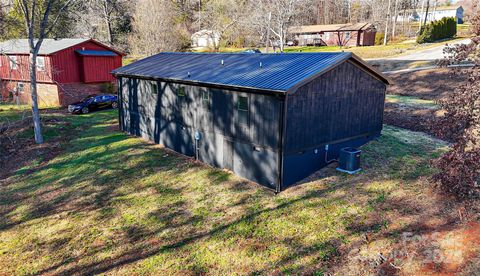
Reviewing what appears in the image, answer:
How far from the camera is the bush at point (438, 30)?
5194 cm

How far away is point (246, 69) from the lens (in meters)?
17.2

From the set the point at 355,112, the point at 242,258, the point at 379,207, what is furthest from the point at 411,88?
the point at 242,258

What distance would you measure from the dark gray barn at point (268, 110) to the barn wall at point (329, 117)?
0.14ft

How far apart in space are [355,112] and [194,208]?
9.32m

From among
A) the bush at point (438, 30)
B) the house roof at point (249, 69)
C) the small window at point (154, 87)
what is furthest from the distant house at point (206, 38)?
the small window at point (154, 87)

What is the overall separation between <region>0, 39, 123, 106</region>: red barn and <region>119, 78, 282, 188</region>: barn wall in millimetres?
12966

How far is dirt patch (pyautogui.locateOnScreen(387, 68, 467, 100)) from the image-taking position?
28203mm

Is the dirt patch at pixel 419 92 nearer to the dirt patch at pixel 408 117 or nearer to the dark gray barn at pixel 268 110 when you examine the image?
the dirt patch at pixel 408 117

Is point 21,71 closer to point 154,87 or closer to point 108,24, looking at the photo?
point 108,24

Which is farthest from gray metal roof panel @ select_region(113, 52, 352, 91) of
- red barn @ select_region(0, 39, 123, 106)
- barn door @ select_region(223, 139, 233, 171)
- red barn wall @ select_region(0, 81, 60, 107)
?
red barn wall @ select_region(0, 81, 60, 107)

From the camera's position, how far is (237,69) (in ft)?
58.1

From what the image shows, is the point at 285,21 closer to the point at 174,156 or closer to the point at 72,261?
the point at 174,156

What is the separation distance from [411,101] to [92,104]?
2715cm

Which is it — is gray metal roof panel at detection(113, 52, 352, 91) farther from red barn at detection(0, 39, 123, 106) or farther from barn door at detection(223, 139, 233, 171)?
red barn at detection(0, 39, 123, 106)
